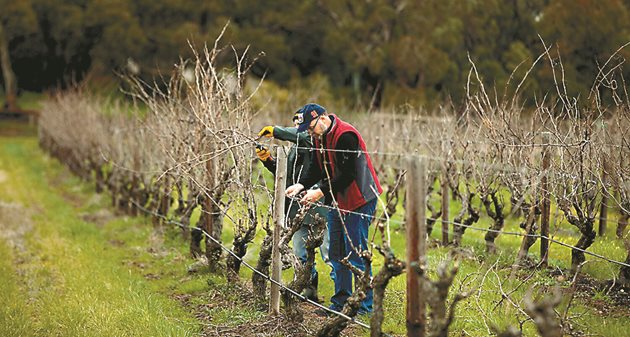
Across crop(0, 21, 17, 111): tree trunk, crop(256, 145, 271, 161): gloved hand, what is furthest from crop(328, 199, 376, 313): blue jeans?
crop(0, 21, 17, 111): tree trunk

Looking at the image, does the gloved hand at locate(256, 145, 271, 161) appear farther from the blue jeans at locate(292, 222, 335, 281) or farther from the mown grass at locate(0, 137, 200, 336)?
the mown grass at locate(0, 137, 200, 336)

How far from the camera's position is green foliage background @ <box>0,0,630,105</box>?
26469mm

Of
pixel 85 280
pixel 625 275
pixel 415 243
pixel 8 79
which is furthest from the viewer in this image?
pixel 8 79

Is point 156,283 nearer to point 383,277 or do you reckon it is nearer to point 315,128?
point 315,128

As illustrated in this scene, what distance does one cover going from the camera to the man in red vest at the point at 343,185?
542cm

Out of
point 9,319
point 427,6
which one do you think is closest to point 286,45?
point 427,6

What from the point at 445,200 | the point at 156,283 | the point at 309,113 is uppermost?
the point at 309,113

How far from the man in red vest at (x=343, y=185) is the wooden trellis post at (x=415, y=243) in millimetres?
1412

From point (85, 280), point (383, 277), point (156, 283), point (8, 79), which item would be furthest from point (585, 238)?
point (8, 79)

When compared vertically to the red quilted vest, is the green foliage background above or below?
above

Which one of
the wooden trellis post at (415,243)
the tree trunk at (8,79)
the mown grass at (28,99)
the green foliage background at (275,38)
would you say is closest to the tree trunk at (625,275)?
the wooden trellis post at (415,243)

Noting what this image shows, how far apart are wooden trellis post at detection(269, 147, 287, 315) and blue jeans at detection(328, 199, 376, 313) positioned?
434mm

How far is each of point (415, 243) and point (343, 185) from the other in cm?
165

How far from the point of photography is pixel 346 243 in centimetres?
559
